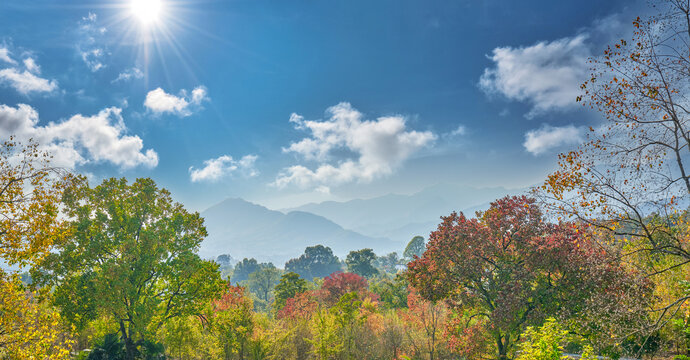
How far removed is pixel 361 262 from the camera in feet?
274

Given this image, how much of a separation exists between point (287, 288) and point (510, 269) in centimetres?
3298

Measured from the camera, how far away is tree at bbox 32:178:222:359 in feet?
47.5

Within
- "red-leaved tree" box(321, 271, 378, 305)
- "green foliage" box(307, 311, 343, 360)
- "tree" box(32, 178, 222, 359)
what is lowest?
"green foliage" box(307, 311, 343, 360)

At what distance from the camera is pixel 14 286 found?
8836 millimetres

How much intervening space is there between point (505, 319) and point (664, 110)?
8.57 metres

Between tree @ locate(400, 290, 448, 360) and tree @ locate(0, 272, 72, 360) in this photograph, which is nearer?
tree @ locate(0, 272, 72, 360)

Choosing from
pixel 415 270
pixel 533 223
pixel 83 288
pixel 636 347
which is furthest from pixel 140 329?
pixel 636 347

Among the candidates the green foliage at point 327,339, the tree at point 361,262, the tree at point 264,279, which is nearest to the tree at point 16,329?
the green foliage at point 327,339

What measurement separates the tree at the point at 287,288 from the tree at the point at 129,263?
2299cm

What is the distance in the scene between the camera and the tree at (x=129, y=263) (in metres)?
14.5

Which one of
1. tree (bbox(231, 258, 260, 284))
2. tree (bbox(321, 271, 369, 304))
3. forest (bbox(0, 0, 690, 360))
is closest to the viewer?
forest (bbox(0, 0, 690, 360))

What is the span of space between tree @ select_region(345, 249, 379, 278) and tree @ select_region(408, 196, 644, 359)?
230 feet

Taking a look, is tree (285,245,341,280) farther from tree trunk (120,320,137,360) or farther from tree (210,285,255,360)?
tree (210,285,255,360)

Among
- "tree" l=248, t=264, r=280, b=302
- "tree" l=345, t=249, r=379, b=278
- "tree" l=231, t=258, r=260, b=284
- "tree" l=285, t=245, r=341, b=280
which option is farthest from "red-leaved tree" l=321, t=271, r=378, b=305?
"tree" l=231, t=258, r=260, b=284
